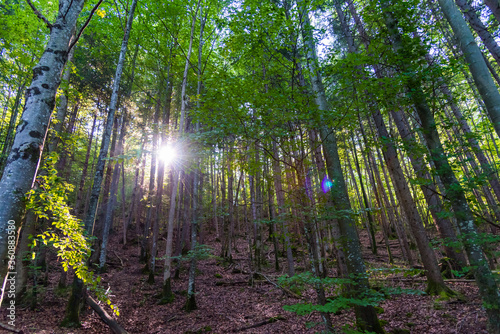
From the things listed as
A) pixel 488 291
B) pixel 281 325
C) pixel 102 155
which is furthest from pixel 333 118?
pixel 102 155

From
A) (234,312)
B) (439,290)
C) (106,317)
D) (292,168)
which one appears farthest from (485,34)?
(106,317)

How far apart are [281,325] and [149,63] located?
15.5 metres

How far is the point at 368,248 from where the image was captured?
54.6 feet

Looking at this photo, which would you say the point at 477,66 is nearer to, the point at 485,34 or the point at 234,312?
the point at 485,34

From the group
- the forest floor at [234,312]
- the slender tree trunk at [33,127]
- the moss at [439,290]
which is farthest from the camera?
the moss at [439,290]

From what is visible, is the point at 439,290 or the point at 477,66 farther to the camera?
the point at 439,290

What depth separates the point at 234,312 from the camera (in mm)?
7262

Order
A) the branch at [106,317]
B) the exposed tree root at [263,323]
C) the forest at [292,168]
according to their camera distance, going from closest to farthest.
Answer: the forest at [292,168], the branch at [106,317], the exposed tree root at [263,323]

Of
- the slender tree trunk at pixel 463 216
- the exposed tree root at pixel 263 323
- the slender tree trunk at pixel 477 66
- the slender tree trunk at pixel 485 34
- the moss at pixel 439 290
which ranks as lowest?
the exposed tree root at pixel 263 323

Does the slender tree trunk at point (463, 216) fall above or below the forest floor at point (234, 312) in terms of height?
above

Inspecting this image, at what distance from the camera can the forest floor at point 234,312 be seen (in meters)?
5.19

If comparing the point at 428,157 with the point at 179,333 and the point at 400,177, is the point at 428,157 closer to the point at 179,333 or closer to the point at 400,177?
the point at 400,177

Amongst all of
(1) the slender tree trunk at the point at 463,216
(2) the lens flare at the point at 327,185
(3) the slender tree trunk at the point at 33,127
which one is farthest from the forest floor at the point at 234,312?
(3) the slender tree trunk at the point at 33,127

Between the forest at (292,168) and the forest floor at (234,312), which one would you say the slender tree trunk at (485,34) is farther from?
the forest floor at (234,312)
